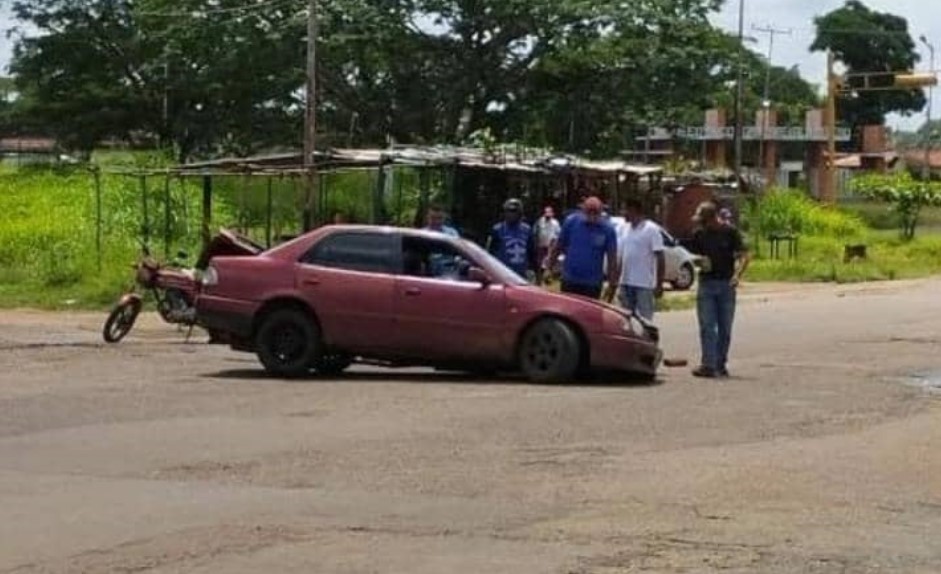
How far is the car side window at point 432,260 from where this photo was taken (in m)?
17.3

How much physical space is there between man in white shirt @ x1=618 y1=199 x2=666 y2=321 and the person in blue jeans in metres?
0.54

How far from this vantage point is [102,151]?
255 feet

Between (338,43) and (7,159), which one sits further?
(7,159)

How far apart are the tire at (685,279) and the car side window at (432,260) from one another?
→ 21887mm

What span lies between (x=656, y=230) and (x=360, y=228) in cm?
305

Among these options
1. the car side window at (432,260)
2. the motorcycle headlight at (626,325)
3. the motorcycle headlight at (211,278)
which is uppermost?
the car side window at (432,260)

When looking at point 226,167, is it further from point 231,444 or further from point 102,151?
point 102,151

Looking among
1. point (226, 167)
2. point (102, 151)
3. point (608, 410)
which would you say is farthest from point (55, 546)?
point (102, 151)

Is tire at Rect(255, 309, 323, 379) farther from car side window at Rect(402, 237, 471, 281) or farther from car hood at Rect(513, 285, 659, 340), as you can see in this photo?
car hood at Rect(513, 285, 659, 340)

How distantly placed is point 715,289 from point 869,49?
386 ft

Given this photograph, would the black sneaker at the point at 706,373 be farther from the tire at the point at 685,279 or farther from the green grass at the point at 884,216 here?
the green grass at the point at 884,216

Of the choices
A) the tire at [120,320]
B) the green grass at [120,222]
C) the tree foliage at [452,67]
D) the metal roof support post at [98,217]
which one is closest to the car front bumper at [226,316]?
the tire at [120,320]

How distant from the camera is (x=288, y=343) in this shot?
17.3 metres

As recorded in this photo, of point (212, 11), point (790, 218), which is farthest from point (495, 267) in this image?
point (212, 11)
